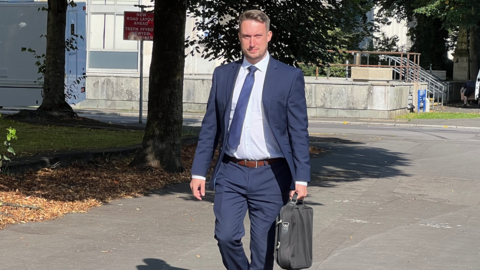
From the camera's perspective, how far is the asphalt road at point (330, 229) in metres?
6.52

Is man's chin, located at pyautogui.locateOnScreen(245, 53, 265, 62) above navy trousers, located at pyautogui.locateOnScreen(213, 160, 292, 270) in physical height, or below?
above

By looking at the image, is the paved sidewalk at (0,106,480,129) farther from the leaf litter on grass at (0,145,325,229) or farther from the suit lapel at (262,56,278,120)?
the suit lapel at (262,56,278,120)

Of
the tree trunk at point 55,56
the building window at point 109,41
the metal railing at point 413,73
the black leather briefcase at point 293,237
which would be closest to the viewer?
the black leather briefcase at point 293,237

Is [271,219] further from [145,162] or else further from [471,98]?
[471,98]

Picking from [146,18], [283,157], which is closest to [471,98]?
[146,18]

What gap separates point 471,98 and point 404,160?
76.8ft

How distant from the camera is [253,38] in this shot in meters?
4.71

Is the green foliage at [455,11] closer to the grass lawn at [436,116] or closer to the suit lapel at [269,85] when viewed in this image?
the grass lawn at [436,116]

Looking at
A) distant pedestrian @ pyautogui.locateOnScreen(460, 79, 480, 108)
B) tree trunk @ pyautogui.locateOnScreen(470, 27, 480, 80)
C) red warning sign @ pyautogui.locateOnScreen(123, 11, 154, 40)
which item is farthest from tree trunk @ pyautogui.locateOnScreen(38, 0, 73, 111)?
tree trunk @ pyautogui.locateOnScreen(470, 27, 480, 80)

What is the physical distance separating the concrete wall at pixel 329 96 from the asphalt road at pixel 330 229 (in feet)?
46.4

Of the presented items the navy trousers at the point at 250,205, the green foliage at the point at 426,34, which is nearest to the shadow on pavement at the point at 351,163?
the navy trousers at the point at 250,205

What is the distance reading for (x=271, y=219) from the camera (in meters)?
4.80

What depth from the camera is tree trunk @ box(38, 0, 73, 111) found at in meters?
17.8

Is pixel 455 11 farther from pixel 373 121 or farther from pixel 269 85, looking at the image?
pixel 269 85
